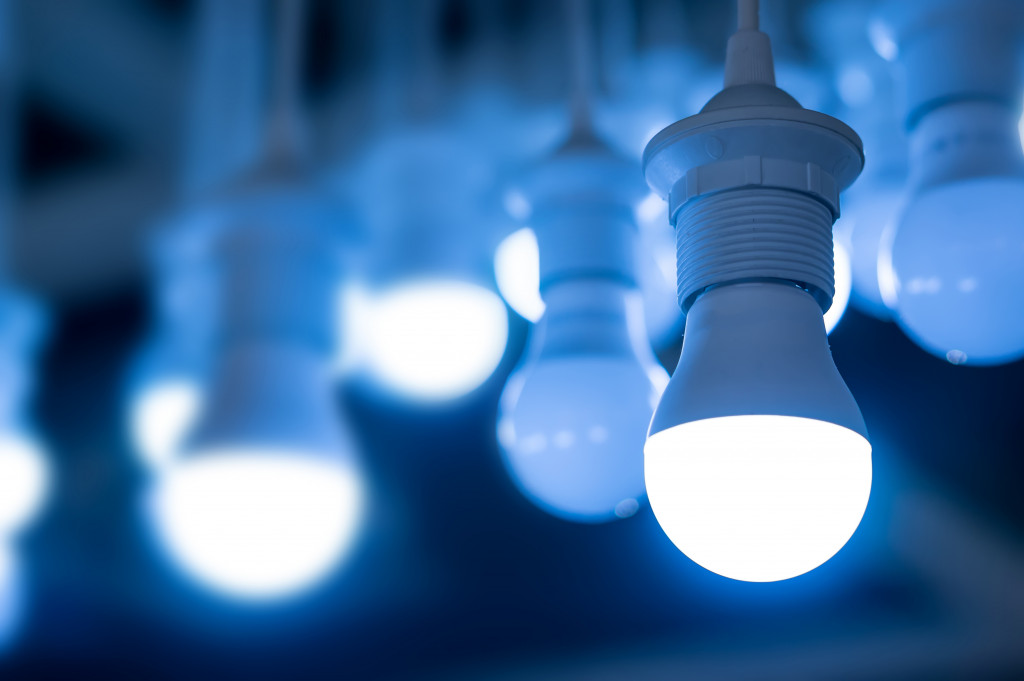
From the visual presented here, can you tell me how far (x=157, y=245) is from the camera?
27.3 inches

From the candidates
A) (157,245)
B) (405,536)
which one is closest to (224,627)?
(405,536)

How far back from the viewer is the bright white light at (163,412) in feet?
2.30

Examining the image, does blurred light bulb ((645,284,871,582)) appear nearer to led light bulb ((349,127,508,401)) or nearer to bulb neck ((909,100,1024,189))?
bulb neck ((909,100,1024,189))

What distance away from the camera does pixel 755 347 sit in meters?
0.34

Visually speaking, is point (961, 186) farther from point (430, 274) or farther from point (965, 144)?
point (430, 274)

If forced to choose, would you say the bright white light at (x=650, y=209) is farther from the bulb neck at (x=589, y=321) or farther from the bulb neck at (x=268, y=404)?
the bulb neck at (x=268, y=404)

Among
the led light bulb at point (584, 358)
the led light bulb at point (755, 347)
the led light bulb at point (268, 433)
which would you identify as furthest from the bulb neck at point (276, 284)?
the led light bulb at point (755, 347)

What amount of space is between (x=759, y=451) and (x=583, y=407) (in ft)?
0.48

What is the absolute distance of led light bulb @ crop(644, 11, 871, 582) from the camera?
0.32 metres

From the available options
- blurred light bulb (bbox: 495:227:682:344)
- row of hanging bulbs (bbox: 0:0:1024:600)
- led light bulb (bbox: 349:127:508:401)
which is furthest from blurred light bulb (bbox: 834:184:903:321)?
led light bulb (bbox: 349:127:508:401)

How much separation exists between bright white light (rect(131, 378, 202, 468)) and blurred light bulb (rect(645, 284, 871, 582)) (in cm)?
42

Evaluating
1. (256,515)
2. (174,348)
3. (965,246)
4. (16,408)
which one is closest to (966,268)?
(965,246)

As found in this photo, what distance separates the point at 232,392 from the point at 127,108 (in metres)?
1.07

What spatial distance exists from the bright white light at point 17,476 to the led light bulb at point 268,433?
10.3 inches
